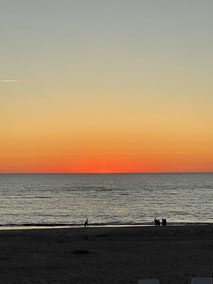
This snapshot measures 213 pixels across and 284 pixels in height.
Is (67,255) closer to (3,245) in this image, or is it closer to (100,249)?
(100,249)

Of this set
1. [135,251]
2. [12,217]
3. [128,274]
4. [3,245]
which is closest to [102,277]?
[128,274]

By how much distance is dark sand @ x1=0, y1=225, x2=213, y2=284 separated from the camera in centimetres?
1695

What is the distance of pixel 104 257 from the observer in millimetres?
21156

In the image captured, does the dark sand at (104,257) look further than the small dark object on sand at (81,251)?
No

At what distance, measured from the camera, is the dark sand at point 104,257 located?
667 inches

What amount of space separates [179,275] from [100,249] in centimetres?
782

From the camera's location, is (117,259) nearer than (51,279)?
No

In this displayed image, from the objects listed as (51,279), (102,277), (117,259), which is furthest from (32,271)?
(117,259)

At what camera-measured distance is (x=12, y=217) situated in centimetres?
6750

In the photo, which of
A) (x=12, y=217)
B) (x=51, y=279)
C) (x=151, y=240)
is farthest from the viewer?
(x=12, y=217)

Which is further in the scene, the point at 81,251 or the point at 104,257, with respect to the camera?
the point at 81,251

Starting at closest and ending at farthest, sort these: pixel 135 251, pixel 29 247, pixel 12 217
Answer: pixel 135 251, pixel 29 247, pixel 12 217

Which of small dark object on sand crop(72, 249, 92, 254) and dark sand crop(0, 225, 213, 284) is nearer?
dark sand crop(0, 225, 213, 284)

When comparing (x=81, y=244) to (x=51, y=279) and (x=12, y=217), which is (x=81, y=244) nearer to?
(x=51, y=279)
